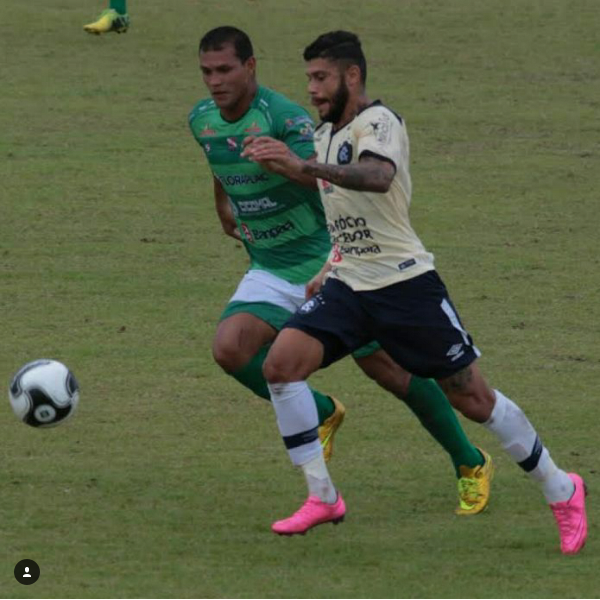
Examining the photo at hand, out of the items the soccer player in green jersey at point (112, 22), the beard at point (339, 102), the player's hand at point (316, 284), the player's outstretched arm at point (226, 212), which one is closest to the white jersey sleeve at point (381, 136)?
the beard at point (339, 102)

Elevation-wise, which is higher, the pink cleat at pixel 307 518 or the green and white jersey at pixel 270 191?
the green and white jersey at pixel 270 191

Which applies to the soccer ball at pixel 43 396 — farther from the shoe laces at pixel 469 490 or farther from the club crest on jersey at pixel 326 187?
the shoe laces at pixel 469 490

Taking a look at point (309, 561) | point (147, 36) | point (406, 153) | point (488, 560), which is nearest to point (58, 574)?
point (309, 561)

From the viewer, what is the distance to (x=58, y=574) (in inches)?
283

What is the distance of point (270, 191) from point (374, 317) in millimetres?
1219

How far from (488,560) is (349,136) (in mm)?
1860

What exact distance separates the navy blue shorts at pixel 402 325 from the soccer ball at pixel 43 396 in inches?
53.7

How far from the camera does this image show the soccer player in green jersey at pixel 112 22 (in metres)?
22.2

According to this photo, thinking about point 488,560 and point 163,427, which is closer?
point 488,560

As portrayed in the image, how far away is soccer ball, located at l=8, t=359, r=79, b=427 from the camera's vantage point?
8391mm

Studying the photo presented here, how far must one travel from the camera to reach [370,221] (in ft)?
24.9

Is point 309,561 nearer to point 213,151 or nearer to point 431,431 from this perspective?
point 431,431

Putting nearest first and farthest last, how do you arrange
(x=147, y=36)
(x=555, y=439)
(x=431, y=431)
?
(x=431, y=431) < (x=555, y=439) < (x=147, y=36)

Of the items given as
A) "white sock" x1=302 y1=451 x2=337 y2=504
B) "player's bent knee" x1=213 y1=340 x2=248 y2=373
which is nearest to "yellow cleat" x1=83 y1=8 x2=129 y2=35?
"player's bent knee" x1=213 y1=340 x2=248 y2=373
